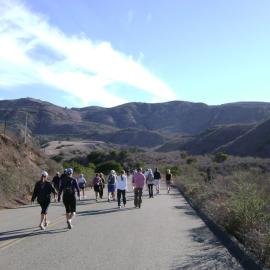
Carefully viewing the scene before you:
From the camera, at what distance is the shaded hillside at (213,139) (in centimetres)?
11206

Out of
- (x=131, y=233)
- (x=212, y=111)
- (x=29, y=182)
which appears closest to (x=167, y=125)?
(x=212, y=111)

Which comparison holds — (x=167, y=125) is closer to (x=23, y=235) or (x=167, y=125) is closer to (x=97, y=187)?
(x=97, y=187)

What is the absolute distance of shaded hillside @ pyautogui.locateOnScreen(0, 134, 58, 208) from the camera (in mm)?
26266

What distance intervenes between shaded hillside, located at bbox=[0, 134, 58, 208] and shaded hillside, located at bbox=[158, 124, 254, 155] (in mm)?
72406

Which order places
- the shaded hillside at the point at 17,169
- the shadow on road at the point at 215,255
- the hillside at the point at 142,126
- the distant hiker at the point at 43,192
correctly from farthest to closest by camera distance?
the hillside at the point at 142,126 → the shaded hillside at the point at 17,169 → the distant hiker at the point at 43,192 → the shadow on road at the point at 215,255

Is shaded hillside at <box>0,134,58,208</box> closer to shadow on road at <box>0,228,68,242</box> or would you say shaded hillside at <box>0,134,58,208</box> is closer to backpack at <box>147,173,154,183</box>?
backpack at <box>147,173,154,183</box>

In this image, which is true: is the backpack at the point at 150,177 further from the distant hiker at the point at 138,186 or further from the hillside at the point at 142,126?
the hillside at the point at 142,126

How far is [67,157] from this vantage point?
10300 cm

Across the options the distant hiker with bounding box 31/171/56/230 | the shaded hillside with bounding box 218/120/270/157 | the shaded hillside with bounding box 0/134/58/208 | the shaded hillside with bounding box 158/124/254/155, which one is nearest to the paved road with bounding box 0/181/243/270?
the distant hiker with bounding box 31/171/56/230

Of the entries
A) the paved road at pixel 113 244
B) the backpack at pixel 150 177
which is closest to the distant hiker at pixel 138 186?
the paved road at pixel 113 244

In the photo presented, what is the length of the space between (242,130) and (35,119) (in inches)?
3359

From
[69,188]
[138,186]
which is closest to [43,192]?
[69,188]

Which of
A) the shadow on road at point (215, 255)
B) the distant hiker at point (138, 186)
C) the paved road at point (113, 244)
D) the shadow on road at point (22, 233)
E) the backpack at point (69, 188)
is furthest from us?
the distant hiker at point (138, 186)

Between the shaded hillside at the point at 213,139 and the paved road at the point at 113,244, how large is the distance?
304 ft
